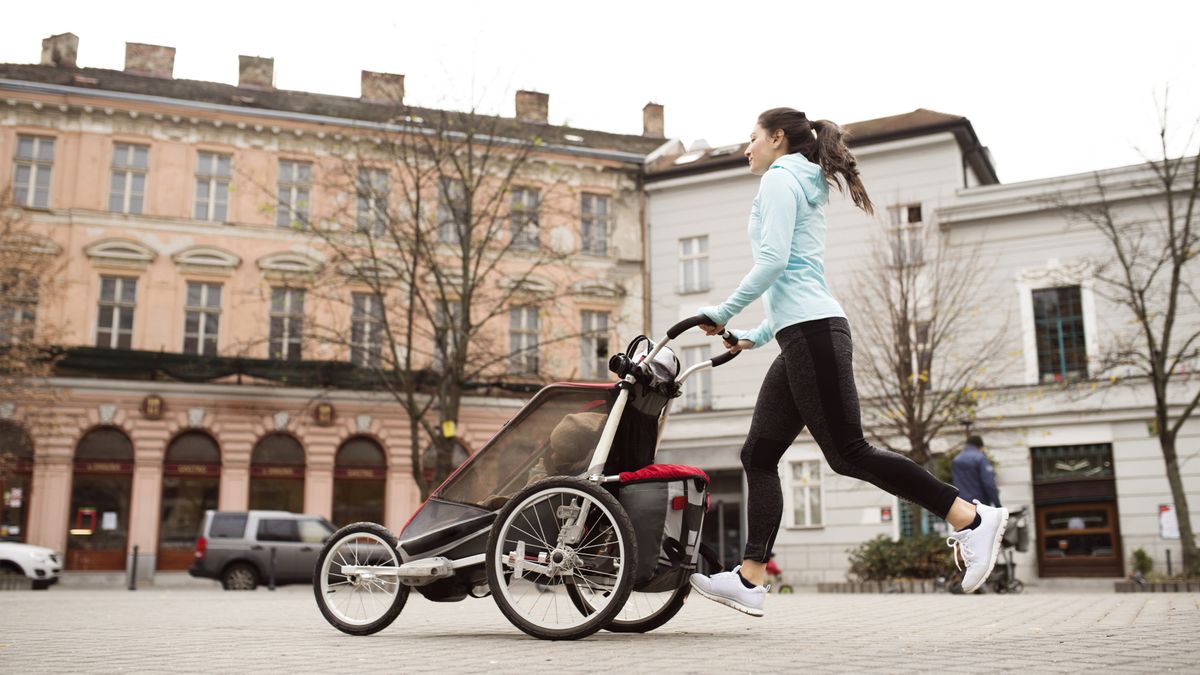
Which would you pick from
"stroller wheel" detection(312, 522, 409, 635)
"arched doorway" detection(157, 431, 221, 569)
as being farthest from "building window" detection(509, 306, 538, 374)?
"stroller wheel" detection(312, 522, 409, 635)

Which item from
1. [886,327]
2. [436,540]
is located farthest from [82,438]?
[436,540]

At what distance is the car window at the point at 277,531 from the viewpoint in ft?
83.1

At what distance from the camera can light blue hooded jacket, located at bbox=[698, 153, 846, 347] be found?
5.34m

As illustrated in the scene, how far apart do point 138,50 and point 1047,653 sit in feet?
121

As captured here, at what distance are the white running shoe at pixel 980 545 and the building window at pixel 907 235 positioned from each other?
69.6 feet

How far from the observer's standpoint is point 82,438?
101ft

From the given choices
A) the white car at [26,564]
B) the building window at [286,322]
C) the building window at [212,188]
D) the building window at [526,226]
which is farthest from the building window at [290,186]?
the white car at [26,564]

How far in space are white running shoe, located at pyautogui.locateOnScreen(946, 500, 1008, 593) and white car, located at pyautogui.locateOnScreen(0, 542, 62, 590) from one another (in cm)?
2279

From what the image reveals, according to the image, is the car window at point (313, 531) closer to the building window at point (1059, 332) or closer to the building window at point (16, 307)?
the building window at point (16, 307)

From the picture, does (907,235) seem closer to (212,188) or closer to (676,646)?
(212,188)

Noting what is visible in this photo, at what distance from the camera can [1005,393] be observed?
1121 inches

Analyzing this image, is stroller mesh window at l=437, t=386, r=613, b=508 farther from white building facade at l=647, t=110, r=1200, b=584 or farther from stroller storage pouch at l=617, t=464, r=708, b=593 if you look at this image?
white building facade at l=647, t=110, r=1200, b=584

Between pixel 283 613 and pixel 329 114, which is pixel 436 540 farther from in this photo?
pixel 329 114

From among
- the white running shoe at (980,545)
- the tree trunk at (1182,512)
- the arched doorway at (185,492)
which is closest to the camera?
the white running shoe at (980,545)
